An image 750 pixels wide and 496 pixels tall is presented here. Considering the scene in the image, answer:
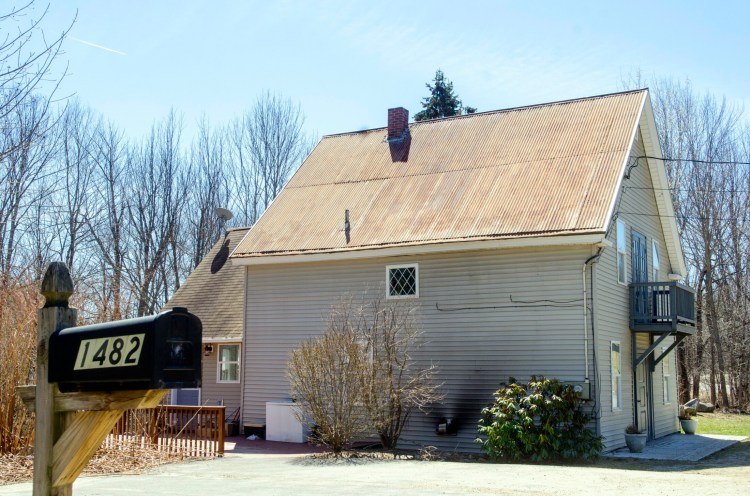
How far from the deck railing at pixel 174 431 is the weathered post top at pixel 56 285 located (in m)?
11.6

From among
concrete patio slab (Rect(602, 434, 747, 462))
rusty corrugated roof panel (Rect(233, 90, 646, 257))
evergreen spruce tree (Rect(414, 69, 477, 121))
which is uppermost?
evergreen spruce tree (Rect(414, 69, 477, 121))

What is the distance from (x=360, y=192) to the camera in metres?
22.2

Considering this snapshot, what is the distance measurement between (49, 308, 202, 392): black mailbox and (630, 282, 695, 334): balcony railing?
17121 mm

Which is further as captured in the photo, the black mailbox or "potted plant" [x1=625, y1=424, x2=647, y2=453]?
"potted plant" [x1=625, y1=424, x2=647, y2=453]

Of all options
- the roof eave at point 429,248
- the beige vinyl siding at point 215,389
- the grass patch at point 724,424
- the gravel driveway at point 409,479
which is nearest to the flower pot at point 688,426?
the grass patch at point 724,424

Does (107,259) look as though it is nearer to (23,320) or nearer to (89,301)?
(89,301)

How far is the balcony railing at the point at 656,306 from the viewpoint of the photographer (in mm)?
19453

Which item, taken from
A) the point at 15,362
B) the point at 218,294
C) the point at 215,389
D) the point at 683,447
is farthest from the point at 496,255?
the point at 218,294

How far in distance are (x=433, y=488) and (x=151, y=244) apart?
1296 inches

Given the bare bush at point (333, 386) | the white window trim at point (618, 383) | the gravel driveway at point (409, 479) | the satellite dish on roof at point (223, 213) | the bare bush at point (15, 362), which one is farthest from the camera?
the satellite dish on roof at point (223, 213)

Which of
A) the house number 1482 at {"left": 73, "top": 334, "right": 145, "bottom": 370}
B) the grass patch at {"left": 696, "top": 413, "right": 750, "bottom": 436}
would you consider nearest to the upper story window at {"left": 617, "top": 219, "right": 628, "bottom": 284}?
the grass patch at {"left": 696, "top": 413, "right": 750, "bottom": 436}

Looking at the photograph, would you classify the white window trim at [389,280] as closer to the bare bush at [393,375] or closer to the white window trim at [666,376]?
the bare bush at [393,375]

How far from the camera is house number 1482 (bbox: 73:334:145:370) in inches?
154

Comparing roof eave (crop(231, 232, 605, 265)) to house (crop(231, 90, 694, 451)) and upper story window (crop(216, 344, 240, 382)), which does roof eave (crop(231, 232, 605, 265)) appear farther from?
upper story window (crop(216, 344, 240, 382))
